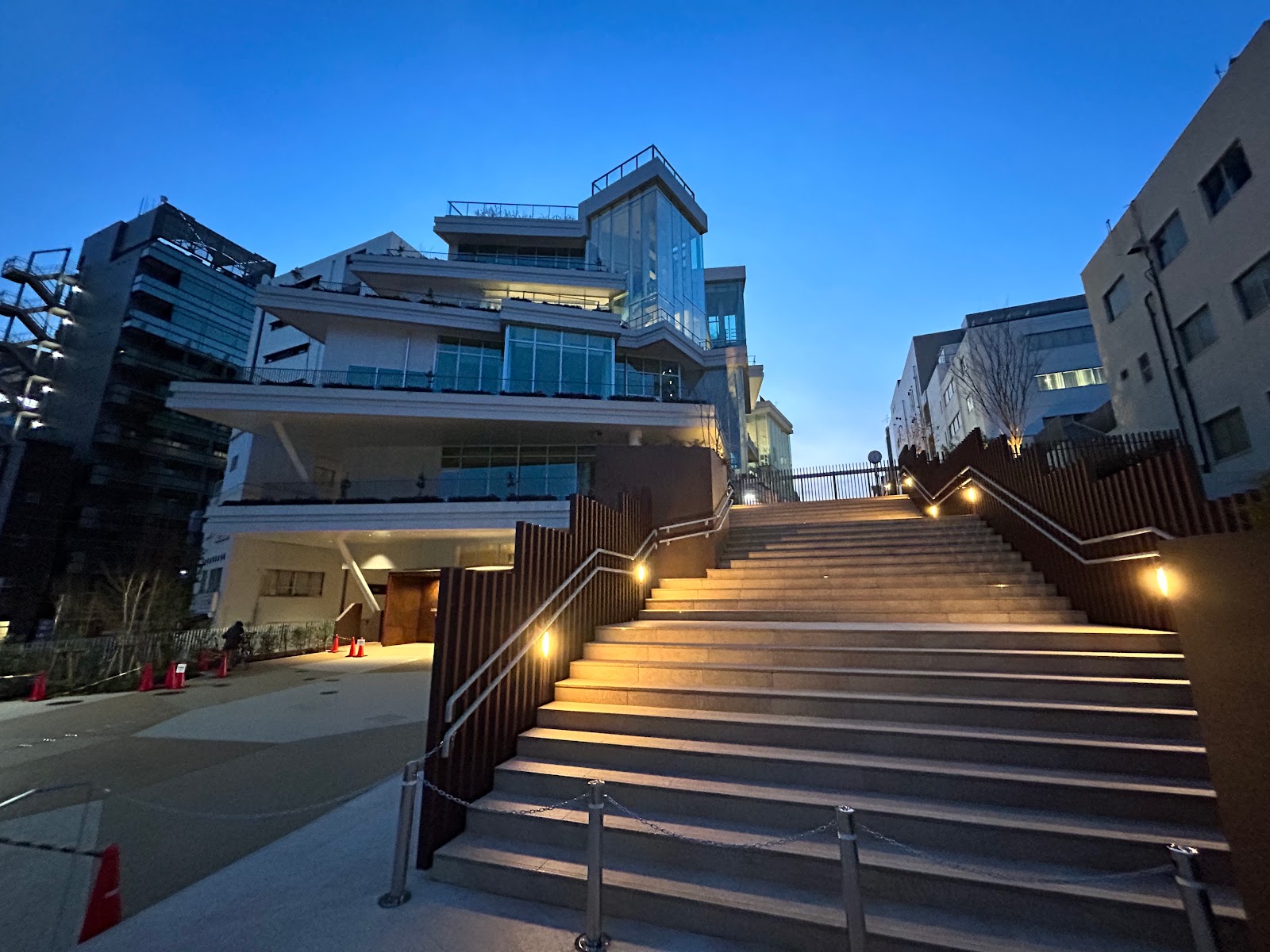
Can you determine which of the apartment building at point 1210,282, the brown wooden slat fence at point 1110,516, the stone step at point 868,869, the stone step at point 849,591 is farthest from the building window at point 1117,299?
the stone step at point 868,869

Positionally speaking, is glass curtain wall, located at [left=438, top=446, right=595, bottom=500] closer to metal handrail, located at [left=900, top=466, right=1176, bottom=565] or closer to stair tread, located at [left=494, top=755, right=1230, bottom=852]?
metal handrail, located at [left=900, top=466, right=1176, bottom=565]

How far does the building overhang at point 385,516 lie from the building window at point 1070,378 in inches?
1151

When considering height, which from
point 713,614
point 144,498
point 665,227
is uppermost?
point 665,227

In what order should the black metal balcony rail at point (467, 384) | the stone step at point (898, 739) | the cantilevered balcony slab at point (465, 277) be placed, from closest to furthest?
the stone step at point (898, 739), the black metal balcony rail at point (467, 384), the cantilevered balcony slab at point (465, 277)

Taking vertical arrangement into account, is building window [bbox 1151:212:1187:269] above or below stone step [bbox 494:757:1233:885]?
above

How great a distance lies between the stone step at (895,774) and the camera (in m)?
3.42

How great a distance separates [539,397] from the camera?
22.2 metres

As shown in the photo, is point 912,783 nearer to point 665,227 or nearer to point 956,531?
point 956,531

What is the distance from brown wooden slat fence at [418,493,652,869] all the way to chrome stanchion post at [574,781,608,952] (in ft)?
5.08

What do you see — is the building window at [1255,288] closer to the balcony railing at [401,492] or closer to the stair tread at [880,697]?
the stair tread at [880,697]

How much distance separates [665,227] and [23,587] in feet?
146

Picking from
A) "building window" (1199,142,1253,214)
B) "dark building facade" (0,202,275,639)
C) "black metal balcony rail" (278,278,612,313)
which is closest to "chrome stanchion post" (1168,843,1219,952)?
"building window" (1199,142,1253,214)

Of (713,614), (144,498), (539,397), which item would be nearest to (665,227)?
(539,397)

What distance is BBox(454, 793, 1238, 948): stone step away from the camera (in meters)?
2.86
